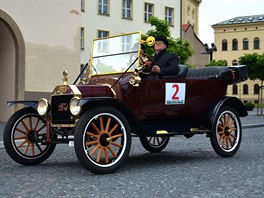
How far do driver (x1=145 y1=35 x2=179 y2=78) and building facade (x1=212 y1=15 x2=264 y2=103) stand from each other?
77322mm

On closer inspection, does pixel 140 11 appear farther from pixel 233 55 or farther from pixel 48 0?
pixel 233 55

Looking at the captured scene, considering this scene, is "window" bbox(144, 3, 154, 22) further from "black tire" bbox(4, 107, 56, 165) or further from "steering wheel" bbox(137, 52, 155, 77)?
"black tire" bbox(4, 107, 56, 165)

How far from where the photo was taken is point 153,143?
9258mm

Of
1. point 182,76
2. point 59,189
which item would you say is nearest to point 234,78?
point 182,76

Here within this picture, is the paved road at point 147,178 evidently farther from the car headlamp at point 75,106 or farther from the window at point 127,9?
the window at point 127,9

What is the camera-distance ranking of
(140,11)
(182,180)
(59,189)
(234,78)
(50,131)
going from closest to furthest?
(59,189)
(182,180)
(50,131)
(234,78)
(140,11)

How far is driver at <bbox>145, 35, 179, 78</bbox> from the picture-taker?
7.38m

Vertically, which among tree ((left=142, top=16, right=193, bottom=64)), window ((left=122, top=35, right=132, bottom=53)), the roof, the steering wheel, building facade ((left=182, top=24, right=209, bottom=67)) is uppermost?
the roof

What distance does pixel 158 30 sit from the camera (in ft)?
107

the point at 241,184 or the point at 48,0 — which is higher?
the point at 48,0

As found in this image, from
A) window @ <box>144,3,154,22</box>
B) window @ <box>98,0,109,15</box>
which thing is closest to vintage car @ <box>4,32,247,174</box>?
window @ <box>98,0,109,15</box>

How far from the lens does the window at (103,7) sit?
39.2 m

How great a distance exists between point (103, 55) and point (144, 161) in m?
1.83

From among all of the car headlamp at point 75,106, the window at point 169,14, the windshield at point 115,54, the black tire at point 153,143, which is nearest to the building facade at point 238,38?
the window at point 169,14
